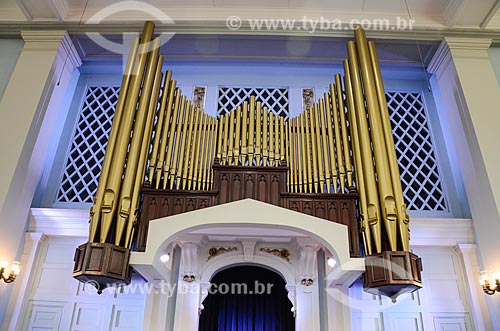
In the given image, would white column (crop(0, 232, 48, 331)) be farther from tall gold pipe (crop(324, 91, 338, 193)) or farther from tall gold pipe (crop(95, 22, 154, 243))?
tall gold pipe (crop(324, 91, 338, 193))

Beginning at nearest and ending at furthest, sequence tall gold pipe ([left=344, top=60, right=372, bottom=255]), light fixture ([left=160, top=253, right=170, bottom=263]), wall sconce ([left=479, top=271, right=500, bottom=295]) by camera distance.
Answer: tall gold pipe ([left=344, top=60, right=372, bottom=255]), wall sconce ([left=479, top=271, right=500, bottom=295]), light fixture ([left=160, top=253, right=170, bottom=263])

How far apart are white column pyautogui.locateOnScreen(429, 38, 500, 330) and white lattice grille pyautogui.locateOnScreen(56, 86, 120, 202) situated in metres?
5.44

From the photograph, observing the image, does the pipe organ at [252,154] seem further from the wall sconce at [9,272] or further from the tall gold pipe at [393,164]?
the wall sconce at [9,272]

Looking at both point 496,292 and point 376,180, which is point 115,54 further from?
point 496,292

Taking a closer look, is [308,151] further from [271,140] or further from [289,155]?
[271,140]

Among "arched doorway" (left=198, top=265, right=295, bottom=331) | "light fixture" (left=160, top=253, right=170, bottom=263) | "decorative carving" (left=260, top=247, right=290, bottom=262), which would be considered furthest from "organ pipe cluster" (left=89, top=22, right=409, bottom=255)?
"arched doorway" (left=198, top=265, right=295, bottom=331)

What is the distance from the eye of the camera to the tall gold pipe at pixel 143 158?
4.55 metres

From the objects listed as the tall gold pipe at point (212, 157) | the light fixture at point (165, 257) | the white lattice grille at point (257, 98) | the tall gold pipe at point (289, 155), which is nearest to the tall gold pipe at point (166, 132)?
the tall gold pipe at point (212, 157)

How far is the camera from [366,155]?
4.91 meters

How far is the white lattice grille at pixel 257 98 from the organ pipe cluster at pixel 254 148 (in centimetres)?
120

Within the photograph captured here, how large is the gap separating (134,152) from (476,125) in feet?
14.9

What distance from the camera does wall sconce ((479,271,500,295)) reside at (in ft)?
15.1

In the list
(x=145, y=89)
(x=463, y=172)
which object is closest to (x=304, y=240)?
(x=463, y=172)

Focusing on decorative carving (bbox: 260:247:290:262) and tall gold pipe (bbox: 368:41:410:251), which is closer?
tall gold pipe (bbox: 368:41:410:251)
